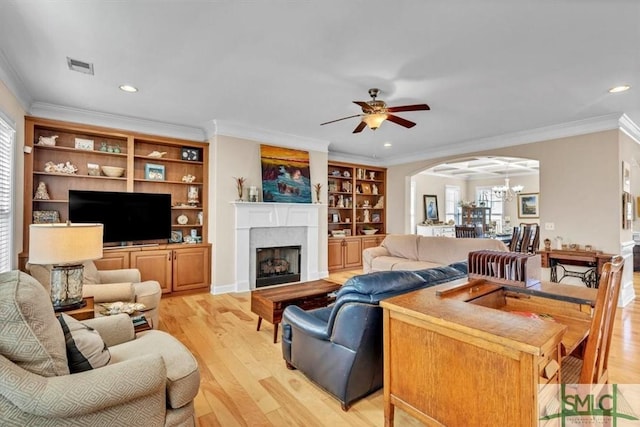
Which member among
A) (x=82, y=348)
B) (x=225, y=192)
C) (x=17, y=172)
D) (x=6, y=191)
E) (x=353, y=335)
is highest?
(x=17, y=172)

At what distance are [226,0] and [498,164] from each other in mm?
8367

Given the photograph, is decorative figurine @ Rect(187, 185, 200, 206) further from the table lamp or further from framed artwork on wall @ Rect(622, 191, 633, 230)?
framed artwork on wall @ Rect(622, 191, 633, 230)

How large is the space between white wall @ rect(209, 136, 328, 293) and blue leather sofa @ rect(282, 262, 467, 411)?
2919 mm

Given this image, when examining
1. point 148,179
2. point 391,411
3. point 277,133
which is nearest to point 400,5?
point 391,411

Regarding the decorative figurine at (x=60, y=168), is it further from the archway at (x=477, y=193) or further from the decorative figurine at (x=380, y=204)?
the archway at (x=477, y=193)

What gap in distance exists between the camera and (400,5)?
6.67 feet

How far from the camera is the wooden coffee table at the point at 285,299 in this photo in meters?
3.02

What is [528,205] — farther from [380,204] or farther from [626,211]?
[626,211]

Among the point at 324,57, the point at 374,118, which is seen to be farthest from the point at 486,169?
the point at 324,57

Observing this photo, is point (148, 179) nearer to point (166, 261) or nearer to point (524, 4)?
point (166, 261)

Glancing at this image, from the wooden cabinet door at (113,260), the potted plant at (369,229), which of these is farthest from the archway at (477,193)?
the wooden cabinet door at (113,260)

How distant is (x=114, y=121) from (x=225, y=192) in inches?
69.9

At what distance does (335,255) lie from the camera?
→ 663 centimetres

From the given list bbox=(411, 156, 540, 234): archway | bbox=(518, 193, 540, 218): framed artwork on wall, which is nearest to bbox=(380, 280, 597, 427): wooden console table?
bbox=(411, 156, 540, 234): archway
